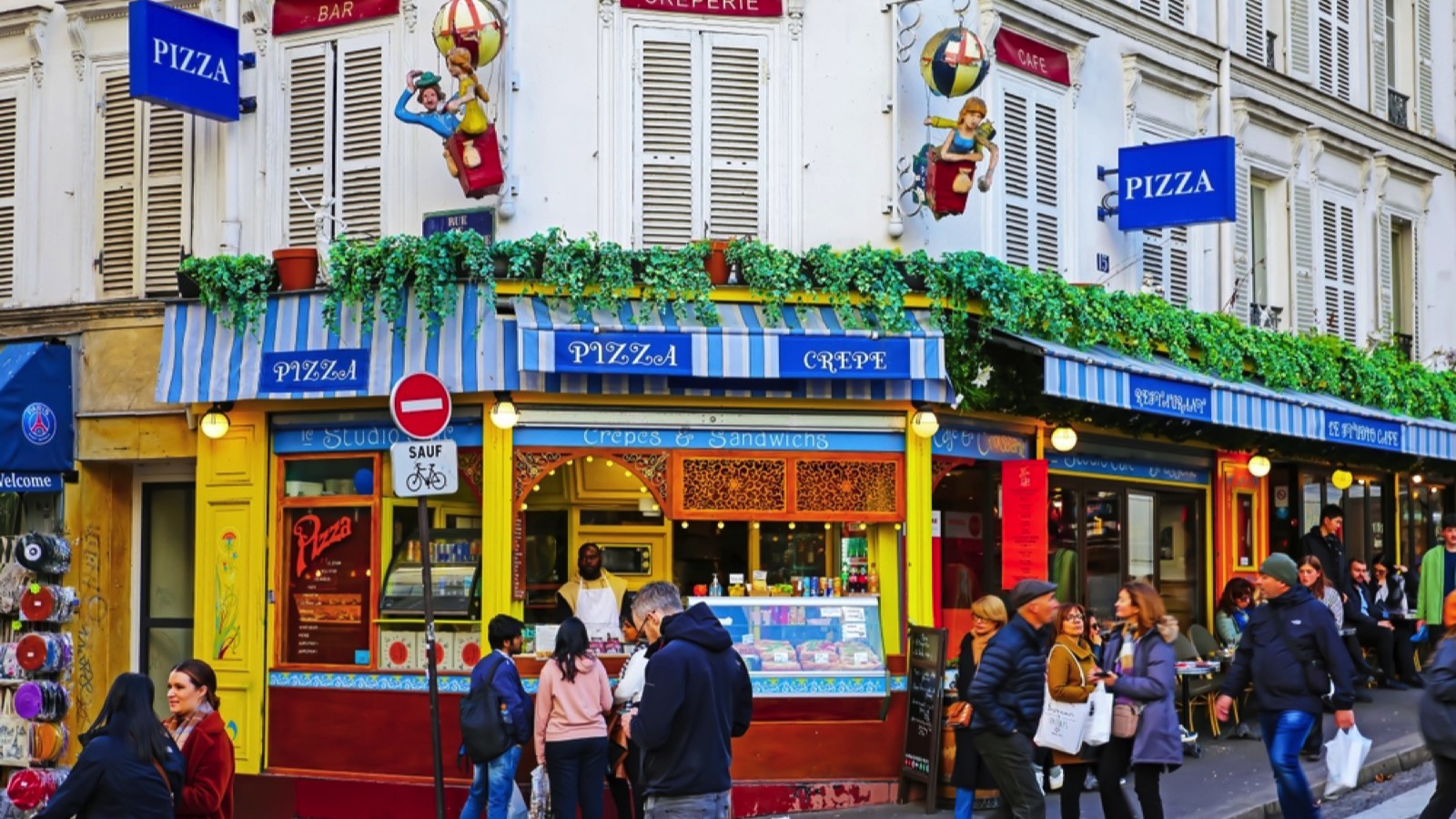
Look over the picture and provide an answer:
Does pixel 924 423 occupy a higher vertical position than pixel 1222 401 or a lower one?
lower

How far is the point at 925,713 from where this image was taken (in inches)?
553

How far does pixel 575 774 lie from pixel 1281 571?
448 cm

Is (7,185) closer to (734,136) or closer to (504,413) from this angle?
(504,413)

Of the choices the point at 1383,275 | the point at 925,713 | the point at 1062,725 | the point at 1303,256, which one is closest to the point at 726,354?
the point at 925,713

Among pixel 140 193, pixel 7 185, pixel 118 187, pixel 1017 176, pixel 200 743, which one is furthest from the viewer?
pixel 7 185

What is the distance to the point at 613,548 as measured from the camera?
15.5 metres

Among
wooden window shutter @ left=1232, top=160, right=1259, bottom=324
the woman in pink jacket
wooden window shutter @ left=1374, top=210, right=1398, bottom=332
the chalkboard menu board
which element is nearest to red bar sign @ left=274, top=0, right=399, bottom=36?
the woman in pink jacket

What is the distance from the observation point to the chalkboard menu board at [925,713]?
45.4 ft

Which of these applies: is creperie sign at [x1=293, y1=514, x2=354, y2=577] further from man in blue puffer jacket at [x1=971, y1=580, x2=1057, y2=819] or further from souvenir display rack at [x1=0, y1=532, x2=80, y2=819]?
man in blue puffer jacket at [x1=971, y1=580, x2=1057, y2=819]

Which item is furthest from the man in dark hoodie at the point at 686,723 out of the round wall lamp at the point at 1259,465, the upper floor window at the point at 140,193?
the round wall lamp at the point at 1259,465

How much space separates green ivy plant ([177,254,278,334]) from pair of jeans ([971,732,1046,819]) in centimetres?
701

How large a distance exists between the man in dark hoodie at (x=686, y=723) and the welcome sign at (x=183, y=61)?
25.0 feet

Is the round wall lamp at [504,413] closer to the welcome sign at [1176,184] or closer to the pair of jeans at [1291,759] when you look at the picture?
the pair of jeans at [1291,759]

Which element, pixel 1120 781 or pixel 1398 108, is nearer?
pixel 1120 781
